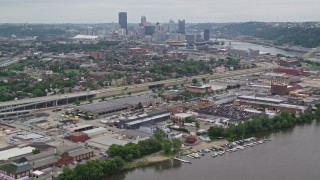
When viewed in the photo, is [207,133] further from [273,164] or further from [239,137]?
[273,164]

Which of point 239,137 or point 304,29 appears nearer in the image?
point 239,137

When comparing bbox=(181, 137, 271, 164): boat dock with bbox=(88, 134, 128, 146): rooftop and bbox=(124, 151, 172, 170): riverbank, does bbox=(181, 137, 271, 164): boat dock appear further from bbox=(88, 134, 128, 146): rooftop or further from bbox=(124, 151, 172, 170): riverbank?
bbox=(88, 134, 128, 146): rooftop

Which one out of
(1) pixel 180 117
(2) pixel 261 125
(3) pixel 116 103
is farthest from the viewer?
(3) pixel 116 103

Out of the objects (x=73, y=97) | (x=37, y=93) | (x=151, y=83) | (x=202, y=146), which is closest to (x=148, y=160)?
(x=202, y=146)

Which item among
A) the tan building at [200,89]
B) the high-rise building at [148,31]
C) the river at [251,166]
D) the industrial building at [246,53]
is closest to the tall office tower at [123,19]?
the high-rise building at [148,31]

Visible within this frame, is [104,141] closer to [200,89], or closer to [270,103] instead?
[270,103]

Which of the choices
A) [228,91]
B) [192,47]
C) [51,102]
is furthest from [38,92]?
[192,47]
